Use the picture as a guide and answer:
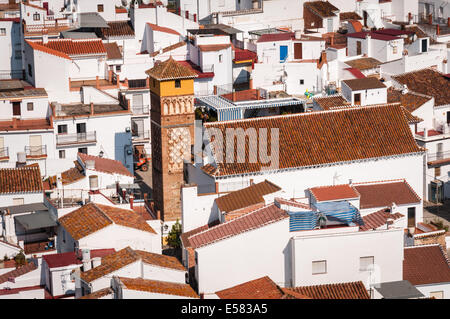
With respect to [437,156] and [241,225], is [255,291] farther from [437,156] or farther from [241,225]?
[437,156]

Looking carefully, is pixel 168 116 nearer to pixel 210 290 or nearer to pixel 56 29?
pixel 210 290

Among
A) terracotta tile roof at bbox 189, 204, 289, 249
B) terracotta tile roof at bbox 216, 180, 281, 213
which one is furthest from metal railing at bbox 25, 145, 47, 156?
terracotta tile roof at bbox 189, 204, 289, 249

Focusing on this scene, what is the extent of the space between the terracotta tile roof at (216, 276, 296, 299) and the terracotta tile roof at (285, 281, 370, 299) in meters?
0.94

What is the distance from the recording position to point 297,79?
2286 inches

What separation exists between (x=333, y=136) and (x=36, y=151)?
52.3 feet

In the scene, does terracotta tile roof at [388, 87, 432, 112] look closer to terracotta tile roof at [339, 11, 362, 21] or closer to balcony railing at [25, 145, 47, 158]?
balcony railing at [25, 145, 47, 158]

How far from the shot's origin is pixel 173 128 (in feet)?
139

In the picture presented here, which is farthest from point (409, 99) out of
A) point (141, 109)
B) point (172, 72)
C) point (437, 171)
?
point (172, 72)

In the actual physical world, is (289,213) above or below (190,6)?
below

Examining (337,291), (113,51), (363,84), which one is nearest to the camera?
(337,291)

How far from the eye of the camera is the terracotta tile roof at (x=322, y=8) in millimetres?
71312

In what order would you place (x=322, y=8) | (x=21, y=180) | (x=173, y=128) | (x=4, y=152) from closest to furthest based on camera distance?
(x=173, y=128)
(x=21, y=180)
(x=4, y=152)
(x=322, y=8)
